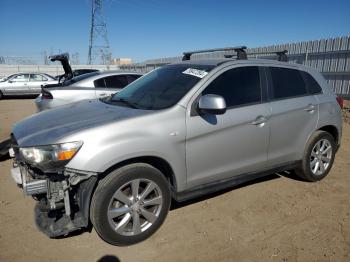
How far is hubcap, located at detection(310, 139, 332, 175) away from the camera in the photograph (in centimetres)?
477

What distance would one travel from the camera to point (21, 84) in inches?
730

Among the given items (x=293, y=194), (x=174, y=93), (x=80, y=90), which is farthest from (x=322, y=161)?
(x=80, y=90)

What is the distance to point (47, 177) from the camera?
292 centimetres

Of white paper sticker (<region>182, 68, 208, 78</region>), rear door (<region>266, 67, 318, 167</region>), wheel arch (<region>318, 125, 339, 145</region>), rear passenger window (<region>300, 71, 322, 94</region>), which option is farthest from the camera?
wheel arch (<region>318, 125, 339, 145</region>)

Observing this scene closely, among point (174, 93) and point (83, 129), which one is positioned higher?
point (174, 93)

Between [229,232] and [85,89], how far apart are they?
511cm

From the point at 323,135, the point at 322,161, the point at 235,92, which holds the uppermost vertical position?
the point at 235,92

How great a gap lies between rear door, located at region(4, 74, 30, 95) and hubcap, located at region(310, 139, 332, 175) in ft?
57.6

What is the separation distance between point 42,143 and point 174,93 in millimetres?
1477

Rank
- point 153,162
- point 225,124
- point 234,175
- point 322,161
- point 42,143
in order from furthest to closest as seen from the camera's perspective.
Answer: point 322,161 < point 234,175 < point 225,124 < point 153,162 < point 42,143

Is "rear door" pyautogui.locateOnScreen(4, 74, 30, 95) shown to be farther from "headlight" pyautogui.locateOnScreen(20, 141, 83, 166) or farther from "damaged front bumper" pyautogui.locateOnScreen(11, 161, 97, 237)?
"headlight" pyautogui.locateOnScreen(20, 141, 83, 166)

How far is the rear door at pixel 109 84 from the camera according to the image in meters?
7.52

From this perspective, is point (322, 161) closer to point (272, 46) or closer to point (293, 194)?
point (293, 194)

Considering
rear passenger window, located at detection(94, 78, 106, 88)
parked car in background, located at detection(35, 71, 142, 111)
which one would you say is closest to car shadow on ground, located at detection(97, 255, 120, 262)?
parked car in background, located at detection(35, 71, 142, 111)
